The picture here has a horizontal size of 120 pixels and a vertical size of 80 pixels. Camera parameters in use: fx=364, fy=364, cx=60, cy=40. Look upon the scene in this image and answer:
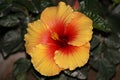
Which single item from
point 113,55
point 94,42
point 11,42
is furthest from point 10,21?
point 113,55

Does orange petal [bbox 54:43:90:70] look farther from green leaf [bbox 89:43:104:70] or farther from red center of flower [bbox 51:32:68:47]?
green leaf [bbox 89:43:104:70]

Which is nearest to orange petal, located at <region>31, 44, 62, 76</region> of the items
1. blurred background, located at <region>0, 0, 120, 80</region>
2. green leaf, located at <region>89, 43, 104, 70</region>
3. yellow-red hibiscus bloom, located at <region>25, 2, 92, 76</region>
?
yellow-red hibiscus bloom, located at <region>25, 2, 92, 76</region>

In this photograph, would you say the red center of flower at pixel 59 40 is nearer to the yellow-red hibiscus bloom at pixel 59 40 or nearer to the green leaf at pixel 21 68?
the yellow-red hibiscus bloom at pixel 59 40

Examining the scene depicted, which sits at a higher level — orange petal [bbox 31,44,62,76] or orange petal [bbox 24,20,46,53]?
orange petal [bbox 24,20,46,53]

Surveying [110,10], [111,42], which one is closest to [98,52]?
[111,42]

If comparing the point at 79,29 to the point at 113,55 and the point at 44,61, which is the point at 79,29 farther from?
the point at 113,55

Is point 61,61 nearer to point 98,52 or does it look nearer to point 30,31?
point 30,31
